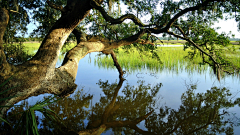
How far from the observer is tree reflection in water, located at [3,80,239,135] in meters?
3.18

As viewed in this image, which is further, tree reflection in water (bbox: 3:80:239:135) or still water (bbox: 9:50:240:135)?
still water (bbox: 9:50:240:135)

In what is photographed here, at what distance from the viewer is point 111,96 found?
17.4 ft

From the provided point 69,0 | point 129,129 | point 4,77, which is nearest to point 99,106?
point 129,129

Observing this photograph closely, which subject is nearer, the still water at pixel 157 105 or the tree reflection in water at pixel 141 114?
the tree reflection in water at pixel 141 114

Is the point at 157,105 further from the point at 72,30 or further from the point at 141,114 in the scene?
the point at 72,30

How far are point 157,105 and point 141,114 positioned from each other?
0.73 m

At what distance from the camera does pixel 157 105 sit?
4.42 m

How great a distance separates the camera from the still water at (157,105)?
10.9 feet

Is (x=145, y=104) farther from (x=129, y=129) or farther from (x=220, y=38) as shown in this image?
(x=220, y=38)

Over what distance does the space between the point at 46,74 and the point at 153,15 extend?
12.0 ft

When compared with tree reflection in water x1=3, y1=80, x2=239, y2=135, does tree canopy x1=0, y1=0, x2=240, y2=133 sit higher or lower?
higher

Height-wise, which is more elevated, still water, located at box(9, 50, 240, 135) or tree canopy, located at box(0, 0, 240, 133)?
tree canopy, located at box(0, 0, 240, 133)

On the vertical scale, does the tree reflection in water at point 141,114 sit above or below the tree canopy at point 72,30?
below

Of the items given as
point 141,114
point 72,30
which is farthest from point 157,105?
point 72,30
